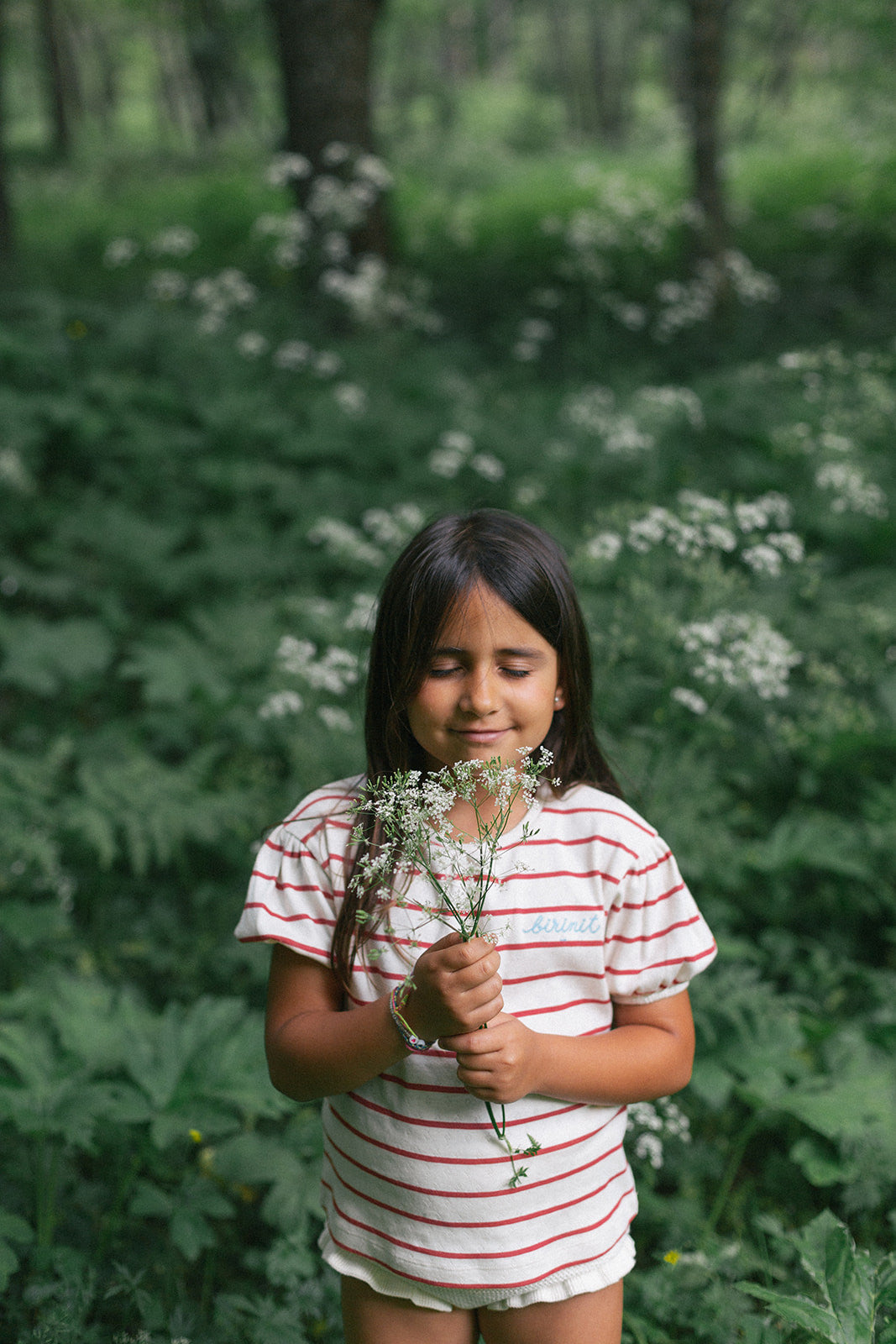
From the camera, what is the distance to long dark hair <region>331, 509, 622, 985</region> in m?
1.44

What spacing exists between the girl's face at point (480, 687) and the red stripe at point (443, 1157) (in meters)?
0.55

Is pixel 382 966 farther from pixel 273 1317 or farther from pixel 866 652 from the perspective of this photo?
pixel 866 652

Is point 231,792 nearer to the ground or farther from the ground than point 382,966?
nearer to the ground

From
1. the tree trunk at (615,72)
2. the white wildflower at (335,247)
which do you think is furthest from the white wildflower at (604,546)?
the tree trunk at (615,72)

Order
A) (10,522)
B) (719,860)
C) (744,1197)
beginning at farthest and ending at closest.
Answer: (10,522)
(719,860)
(744,1197)

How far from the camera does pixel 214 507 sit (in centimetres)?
564

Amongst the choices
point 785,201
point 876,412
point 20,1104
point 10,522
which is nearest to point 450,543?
point 20,1104

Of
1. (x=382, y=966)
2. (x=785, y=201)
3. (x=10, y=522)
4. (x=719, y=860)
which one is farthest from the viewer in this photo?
(x=785, y=201)

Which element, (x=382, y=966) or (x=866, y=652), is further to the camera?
(x=866, y=652)

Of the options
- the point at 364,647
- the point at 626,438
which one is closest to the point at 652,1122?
the point at 364,647

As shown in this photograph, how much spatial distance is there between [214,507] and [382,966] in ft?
15.1

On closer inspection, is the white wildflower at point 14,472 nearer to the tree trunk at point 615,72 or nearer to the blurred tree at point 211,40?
the blurred tree at point 211,40

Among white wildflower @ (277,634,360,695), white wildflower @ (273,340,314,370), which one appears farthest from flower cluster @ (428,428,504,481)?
white wildflower @ (277,634,360,695)

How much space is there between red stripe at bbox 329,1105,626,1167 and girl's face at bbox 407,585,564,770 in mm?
552
